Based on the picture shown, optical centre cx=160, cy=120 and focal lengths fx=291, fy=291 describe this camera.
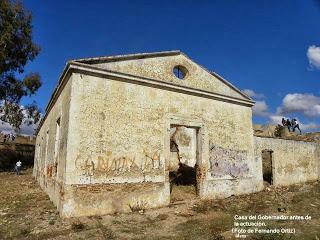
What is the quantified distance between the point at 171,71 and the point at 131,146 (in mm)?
3398

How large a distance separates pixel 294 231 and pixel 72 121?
646 cm

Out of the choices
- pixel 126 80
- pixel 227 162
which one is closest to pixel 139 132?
pixel 126 80

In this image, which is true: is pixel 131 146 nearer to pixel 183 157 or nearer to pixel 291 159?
pixel 183 157

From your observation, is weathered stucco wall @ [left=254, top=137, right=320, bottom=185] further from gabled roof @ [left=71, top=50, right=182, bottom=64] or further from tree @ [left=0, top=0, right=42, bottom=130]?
tree @ [left=0, top=0, right=42, bottom=130]

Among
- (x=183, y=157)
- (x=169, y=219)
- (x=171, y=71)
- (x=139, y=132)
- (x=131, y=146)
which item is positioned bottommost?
(x=169, y=219)

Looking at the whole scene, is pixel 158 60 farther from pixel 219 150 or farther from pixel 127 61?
pixel 219 150

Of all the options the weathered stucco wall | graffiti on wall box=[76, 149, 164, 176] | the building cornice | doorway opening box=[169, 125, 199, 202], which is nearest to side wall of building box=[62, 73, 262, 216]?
graffiti on wall box=[76, 149, 164, 176]

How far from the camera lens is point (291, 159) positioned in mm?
15008

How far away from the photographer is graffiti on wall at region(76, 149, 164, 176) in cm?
859

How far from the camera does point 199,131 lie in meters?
11.3

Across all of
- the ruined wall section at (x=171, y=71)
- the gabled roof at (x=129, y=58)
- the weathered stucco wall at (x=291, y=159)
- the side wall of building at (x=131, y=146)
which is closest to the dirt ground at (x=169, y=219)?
the side wall of building at (x=131, y=146)

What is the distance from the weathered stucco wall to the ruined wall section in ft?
9.49

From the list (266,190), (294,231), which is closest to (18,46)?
(266,190)

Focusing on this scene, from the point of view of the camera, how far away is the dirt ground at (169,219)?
263 inches
